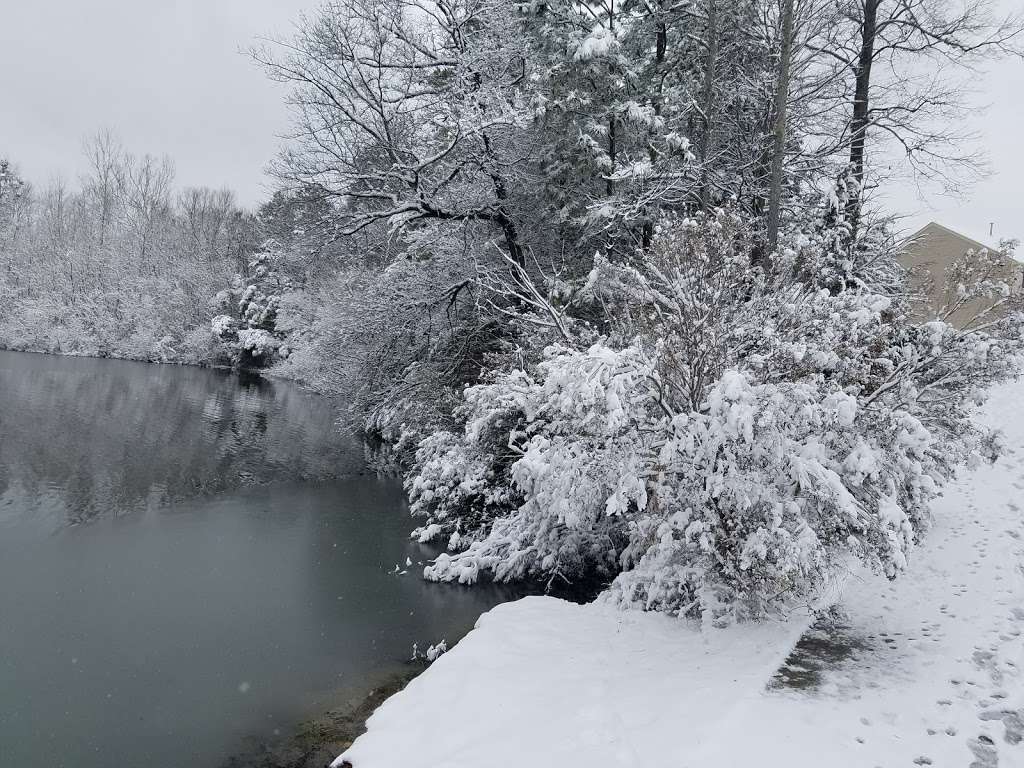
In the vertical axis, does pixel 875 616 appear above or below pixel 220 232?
below

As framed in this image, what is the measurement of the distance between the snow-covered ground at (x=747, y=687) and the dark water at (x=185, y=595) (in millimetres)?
1514

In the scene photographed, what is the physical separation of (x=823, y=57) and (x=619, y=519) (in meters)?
11.9

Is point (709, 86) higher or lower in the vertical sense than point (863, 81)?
lower

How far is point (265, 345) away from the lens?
38.5m

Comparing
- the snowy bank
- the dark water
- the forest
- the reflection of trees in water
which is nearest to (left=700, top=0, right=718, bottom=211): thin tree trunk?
the forest

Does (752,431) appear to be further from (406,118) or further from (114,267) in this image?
(114,267)

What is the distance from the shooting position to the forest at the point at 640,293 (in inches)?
221

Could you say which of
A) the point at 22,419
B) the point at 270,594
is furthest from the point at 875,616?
the point at 22,419

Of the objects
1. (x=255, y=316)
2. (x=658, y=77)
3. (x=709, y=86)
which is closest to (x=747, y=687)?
(x=709, y=86)

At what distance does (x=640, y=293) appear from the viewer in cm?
707

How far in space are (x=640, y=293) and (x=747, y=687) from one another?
4.03 meters

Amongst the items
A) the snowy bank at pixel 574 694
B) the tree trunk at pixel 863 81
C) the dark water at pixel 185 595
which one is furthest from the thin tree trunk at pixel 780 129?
the dark water at pixel 185 595

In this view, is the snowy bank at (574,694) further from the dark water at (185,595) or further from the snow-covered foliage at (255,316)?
the snow-covered foliage at (255,316)

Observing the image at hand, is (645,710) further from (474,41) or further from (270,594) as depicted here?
(474,41)
